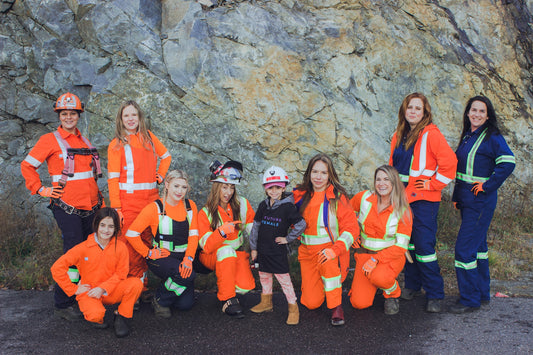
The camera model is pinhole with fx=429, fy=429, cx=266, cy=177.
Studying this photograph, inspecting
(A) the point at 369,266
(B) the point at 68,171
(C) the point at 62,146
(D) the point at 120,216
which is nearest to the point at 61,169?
(B) the point at 68,171

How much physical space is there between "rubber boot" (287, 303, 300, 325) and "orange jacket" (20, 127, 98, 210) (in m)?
2.34

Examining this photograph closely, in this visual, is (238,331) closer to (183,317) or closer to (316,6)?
(183,317)

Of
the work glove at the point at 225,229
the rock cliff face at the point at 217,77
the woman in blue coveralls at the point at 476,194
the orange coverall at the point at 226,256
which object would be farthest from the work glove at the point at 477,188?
the rock cliff face at the point at 217,77

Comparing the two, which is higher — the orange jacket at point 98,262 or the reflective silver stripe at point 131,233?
the reflective silver stripe at point 131,233

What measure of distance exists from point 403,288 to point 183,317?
242 centimetres

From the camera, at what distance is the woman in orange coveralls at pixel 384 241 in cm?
426

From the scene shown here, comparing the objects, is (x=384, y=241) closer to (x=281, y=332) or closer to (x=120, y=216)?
(x=281, y=332)

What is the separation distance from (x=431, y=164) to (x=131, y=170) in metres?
3.17

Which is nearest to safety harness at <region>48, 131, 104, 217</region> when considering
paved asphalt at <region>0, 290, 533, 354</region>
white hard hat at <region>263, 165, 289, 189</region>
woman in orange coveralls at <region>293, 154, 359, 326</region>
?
paved asphalt at <region>0, 290, 533, 354</region>

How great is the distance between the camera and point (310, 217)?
440cm

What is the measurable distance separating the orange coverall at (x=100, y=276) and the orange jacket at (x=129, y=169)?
0.59 m

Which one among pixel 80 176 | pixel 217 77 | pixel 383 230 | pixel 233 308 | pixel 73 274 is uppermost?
pixel 217 77

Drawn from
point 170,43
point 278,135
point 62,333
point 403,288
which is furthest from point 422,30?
point 62,333

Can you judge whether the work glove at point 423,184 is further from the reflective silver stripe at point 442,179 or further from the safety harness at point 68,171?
the safety harness at point 68,171
